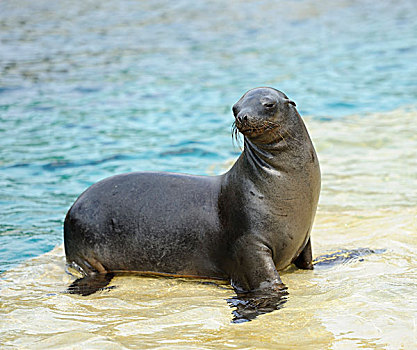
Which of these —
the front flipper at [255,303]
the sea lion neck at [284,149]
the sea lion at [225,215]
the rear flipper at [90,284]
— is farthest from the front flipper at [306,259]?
the rear flipper at [90,284]

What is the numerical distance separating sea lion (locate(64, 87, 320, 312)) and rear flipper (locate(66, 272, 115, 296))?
0.05 feet

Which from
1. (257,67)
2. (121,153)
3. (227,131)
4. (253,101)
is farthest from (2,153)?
(257,67)

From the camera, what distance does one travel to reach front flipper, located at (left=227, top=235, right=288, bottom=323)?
395cm

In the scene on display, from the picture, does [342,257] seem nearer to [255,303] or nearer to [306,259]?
[306,259]

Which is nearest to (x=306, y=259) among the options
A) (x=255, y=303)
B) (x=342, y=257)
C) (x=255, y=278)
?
(x=342, y=257)

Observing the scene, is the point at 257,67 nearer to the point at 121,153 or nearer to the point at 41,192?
the point at 121,153

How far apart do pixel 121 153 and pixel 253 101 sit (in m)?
5.11

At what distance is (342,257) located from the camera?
4.77 meters

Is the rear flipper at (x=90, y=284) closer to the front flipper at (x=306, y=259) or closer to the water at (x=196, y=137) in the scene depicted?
the water at (x=196, y=137)

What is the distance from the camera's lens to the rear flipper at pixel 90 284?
4.44 m

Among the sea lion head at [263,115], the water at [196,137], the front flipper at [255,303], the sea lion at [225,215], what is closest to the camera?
the water at [196,137]

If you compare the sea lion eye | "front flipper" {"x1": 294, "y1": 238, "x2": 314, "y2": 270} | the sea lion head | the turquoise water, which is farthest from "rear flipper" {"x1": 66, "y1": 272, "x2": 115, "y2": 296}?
the sea lion eye

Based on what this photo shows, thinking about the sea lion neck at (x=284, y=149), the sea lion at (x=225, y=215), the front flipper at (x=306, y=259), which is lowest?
the front flipper at (x=306, y=259)

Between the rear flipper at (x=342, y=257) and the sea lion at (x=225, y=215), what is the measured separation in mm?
163
